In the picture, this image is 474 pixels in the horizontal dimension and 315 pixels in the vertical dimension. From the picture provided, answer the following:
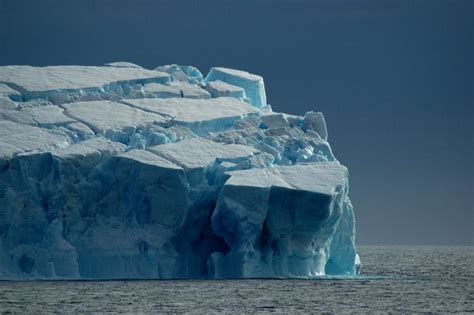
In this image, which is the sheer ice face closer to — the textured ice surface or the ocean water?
the ocean water

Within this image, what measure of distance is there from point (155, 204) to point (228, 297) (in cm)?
281

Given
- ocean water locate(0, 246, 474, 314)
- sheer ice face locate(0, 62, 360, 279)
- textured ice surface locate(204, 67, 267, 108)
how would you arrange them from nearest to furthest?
ocean water locate(0, 246, 474, 314), sheer ice face locate(0, 62, 360, 279), textured ice surface locate(204, 67, 267, 108)

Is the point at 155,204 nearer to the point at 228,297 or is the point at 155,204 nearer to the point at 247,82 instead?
the point at 228,297

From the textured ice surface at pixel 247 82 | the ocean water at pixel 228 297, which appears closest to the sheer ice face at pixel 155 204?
the ocean water at pixel 228 297

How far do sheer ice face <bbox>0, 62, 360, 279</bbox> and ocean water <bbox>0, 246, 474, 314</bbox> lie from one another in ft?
1.61

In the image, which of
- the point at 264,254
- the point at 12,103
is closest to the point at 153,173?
the point at 264,254

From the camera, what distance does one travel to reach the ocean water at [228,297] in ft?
84.4

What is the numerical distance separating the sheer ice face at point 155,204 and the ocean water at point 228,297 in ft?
1.61

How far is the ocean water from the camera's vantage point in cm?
2573

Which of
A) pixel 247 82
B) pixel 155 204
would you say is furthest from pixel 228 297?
pixel 247 82

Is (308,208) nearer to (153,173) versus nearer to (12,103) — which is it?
(153,173)

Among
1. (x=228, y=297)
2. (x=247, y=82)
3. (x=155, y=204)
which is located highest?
(x=247, y=82)

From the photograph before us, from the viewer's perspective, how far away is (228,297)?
90.9 ft

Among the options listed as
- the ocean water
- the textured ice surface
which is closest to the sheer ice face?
the ocean water
